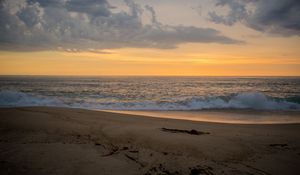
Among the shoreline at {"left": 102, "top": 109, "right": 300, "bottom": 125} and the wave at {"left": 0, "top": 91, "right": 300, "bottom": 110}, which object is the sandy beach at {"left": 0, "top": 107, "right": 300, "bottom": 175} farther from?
the wave at {"left": 0, "top": 91, "right": 300, "bottom": 110}

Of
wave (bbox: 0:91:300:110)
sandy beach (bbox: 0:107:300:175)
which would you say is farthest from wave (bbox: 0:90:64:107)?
sandy beach (bbox: 0:107:300:175)

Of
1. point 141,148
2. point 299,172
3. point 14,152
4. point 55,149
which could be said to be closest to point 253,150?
point 299,172

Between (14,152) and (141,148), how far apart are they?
9.51 feet

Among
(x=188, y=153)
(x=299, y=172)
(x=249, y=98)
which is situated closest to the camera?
(x=299, y=172)

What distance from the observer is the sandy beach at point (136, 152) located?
12.6 feet

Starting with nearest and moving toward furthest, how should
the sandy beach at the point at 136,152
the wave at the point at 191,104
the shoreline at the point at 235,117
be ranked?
the sandy beach at the point at 136,152 → the shoreline at the point at 235,117 → the wave at the point at 191,104

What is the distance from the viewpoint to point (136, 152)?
4.69m

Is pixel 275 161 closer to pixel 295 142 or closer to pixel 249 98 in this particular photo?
pixel 295 142

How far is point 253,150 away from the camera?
5.19 metres

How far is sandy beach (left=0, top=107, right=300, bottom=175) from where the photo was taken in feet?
12.6

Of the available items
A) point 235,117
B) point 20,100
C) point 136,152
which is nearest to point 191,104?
point 235,117

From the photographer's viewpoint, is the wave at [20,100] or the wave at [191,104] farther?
the wave at [20,100]

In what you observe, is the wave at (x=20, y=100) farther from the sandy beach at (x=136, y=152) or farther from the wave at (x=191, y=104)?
the sandy beach at (x=136, y=152)

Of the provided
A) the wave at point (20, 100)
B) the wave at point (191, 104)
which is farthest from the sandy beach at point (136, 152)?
the wave at point (20, 100)
